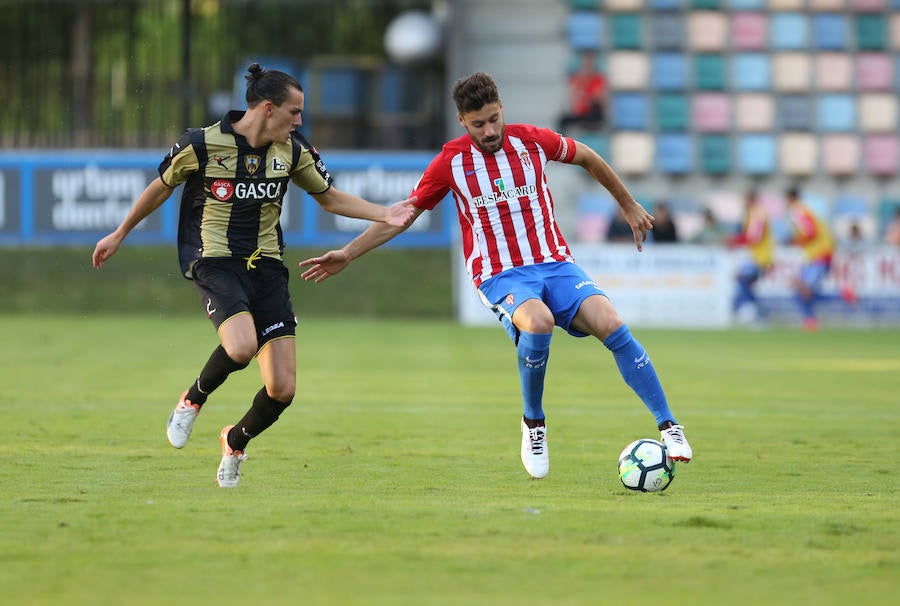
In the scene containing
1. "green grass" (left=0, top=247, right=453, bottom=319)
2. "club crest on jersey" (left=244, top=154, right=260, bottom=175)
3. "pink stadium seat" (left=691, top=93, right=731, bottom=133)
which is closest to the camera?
"club crest on jersey" (left=244, top=154, right=260, bottom=175)

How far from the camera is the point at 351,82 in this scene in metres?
26.4

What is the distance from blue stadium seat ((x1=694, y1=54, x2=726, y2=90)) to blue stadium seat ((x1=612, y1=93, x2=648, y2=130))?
3.90ft

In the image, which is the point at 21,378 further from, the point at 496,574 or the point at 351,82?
the point at 351,82

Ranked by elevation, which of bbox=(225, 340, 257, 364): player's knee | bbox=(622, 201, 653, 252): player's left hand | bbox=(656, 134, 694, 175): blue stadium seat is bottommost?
bbox=(225, 340, 257, 364): player's knee

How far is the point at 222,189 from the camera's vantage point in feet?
23.0

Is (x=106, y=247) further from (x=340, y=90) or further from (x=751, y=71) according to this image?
(x=751, y=71)

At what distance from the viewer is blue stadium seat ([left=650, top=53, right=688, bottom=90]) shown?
27.1m

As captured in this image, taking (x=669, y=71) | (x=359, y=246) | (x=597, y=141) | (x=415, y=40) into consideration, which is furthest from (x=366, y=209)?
(x=669, y=71)

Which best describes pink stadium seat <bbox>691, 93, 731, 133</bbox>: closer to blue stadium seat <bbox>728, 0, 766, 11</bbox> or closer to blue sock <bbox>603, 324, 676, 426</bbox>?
blue stadium seat <bbox>728, 0, 766, 11</bbox>

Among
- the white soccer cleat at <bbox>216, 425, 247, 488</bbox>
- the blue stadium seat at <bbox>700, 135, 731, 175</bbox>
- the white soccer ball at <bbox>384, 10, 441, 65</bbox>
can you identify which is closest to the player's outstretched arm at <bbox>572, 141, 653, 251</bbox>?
the white soccer cleat at <bbox>216, 425, 247, 488</bbox>

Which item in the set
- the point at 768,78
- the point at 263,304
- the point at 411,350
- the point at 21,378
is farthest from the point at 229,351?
the point at 768,78

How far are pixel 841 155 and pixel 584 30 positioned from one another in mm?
5354

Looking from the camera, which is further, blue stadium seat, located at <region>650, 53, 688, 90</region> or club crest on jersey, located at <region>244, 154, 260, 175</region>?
blue stadium seat, located at <region>650, 53, 688, 90</region>

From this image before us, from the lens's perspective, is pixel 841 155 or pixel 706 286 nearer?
pixel 706 286
